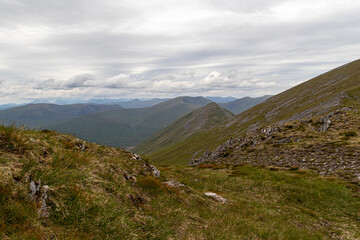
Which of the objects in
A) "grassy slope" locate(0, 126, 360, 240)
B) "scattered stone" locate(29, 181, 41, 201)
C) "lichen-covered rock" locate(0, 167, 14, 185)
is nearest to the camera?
"grassy slope" locate(0, 126, 360, 240)

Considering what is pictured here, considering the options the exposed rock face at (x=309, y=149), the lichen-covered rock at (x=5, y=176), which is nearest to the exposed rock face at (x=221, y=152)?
the exposed rock face at (x=309, y=149)

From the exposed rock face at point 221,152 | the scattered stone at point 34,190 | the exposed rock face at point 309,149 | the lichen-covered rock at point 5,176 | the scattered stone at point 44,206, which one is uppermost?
the lichen-covered rock at point 5,176

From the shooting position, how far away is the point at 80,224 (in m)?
5.62

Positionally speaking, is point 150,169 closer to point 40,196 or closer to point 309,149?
point 40,196

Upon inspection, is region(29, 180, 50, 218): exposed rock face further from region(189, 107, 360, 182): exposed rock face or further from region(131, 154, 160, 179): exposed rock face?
region(189, 107, 360, 182): exposed rock face

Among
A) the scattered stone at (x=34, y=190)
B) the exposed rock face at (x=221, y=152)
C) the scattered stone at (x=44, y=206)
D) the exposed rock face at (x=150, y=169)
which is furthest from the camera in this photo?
the exposed rock face at (x=221, y=152)

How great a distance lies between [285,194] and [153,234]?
1905 cm

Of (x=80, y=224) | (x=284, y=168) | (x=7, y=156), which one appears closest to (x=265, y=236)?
(x=80, y=224)

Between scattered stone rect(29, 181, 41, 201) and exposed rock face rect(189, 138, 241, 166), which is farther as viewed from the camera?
exposed rock face rect(189, 138, 241, 166)

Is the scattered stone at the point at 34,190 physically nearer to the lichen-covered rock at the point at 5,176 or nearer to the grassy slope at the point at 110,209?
the grassy slope at the point at 110,209

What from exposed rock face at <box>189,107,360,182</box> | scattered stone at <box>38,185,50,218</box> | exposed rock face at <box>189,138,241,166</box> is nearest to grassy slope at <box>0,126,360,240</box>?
scattered stone at <box>38,185,50,218</box>

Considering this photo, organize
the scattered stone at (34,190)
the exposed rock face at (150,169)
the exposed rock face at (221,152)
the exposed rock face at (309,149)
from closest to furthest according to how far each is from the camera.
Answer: the scattered stone at (34,190)
the exposed rock face at (150,169)
the exposed rock face at (309,149)
the exposed rock face at (221,152)

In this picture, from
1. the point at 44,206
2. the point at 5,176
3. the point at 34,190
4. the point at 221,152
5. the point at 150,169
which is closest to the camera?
the point at 44,206

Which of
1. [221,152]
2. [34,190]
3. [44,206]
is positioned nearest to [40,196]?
[34,190]
